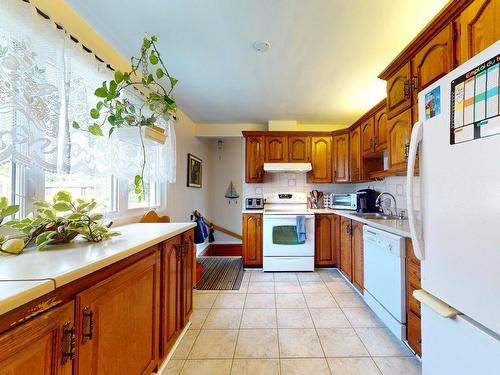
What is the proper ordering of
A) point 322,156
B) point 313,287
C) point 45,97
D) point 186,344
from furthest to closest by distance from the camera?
point 322,156 → point 313,287 → point 186,344 → point 45,97

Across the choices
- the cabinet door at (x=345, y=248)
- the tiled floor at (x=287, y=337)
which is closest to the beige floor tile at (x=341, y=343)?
the tiled floor at (x=287, y=337)

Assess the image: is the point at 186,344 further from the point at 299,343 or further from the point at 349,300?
the point at 349,300

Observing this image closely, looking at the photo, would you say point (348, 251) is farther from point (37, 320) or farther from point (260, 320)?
point (37, 320)

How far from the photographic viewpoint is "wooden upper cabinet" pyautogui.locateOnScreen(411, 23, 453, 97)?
136 centimetres

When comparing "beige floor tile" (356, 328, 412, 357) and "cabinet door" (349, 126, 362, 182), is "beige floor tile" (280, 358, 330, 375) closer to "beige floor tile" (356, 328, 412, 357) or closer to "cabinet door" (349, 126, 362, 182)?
"beige floor tile" (356, 328, 412, 357)

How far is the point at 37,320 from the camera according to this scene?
64cm

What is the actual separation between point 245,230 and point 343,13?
2.72 metres

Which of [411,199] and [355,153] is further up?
[355,153]

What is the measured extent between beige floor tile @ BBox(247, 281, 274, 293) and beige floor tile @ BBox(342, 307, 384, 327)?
33.7 inches

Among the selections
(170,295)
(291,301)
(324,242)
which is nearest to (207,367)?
(170,295)

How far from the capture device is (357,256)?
249 cm

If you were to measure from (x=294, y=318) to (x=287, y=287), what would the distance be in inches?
26.8

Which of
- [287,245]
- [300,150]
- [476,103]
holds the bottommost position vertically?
[287,245]

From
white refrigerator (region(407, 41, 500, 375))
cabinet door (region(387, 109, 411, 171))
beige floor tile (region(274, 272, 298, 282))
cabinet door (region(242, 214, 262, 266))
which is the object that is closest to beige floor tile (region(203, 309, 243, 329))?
beige floor tile (region(274, 272, 298, 282))
